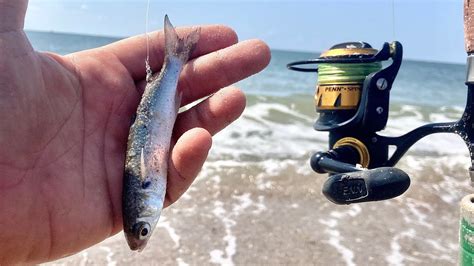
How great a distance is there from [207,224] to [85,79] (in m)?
3.34

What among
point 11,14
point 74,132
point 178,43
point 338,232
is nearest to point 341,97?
point 178,43

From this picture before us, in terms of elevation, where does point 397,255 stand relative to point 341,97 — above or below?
below

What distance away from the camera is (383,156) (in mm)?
2781

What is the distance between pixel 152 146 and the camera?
8.17 feet

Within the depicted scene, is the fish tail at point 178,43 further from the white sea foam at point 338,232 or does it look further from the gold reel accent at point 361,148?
the white sea foam at point 338,232

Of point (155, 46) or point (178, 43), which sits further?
point (155, 46)

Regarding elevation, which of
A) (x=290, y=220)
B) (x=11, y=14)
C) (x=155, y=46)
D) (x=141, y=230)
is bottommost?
(x=290, y=220)

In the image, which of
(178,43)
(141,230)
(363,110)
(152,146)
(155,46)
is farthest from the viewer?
(155,46)

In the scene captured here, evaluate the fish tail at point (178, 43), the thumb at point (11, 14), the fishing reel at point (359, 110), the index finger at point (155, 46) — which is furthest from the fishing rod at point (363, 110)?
the thumb at point (11, 14)

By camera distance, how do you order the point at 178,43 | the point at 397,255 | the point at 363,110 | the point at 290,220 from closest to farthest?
the point at 363,110 → the point at 178,43 → the point at 397,255 → the point at 290,220

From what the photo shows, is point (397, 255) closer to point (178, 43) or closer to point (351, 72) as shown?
point (351, 72)

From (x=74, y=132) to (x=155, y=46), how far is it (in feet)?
2.52

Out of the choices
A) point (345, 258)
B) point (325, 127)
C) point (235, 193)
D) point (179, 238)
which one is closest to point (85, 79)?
point (325, 127)

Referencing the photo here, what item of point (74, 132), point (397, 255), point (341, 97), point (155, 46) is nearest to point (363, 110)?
point (341, 97)
